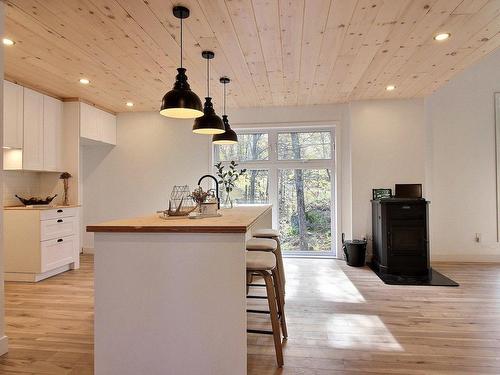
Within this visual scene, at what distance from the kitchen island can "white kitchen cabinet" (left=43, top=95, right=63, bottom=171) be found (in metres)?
3.22

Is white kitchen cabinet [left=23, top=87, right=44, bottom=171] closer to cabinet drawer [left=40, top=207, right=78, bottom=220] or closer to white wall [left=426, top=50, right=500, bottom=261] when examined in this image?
cabinet drawer [left=40, top=207, right=78, bottom=220]

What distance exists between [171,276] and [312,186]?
3798mm

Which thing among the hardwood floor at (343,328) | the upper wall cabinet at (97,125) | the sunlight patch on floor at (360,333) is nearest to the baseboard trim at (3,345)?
the hardwood floor at (343,328)

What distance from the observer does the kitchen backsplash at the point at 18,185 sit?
13.7ft

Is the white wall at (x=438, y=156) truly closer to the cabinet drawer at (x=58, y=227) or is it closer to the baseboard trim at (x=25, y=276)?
the cabinet drawer at (x=58, y=227)

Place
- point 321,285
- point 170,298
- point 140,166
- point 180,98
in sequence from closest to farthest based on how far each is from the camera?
1. point 170,298
2. point 180,98
3. point 321,285
4. point 140,166

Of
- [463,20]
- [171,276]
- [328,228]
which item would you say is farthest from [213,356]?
[328,228]

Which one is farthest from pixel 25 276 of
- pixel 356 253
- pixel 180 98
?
pixel 356 253

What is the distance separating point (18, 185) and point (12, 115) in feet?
3.52

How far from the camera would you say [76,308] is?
3021 millimetres

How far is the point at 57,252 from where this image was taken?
417 centimetres

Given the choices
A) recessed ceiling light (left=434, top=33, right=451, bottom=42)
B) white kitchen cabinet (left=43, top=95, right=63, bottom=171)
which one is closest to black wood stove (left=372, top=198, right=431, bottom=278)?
recessed ceiling light (left=434, top=33, right=451, bottom=42)

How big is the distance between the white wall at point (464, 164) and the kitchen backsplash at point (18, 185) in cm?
588

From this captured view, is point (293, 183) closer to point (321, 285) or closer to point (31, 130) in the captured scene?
point (321, 285)
